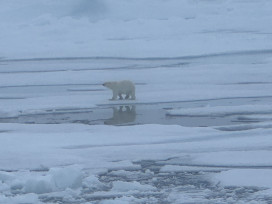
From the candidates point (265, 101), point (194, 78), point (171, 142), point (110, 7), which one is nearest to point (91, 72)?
point (194, 78)

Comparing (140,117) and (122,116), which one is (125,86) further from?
(140,117)

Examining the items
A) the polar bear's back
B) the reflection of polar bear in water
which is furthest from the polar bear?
the reflection of polar bear in water

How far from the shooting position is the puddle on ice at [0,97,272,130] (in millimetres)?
8884

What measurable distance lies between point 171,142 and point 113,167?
1.20m

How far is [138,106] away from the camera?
1020 centimetres

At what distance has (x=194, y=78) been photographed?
13.0m

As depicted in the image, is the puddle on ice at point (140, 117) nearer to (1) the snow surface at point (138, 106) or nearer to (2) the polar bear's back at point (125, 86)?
(1) the snow surface at point (138, 106)

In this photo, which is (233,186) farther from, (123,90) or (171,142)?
(123,90)

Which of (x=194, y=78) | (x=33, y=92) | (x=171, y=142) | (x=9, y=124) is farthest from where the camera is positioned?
(x=194, y=78)

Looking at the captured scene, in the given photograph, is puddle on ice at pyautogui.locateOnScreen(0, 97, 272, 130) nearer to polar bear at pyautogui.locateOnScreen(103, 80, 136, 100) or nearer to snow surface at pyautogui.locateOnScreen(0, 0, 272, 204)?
snow surface at pyautogui.locateOnScreen(0, 0, 272, 204)

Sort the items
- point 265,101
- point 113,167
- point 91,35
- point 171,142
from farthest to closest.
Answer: point 91,35
point 265,101
point 171,142
point 113,167

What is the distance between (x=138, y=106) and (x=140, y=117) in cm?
96

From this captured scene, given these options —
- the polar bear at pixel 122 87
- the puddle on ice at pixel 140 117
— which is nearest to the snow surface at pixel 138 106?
the puddle on ice at pixel 140 117

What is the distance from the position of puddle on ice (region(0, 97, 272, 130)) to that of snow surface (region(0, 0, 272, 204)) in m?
0.03
